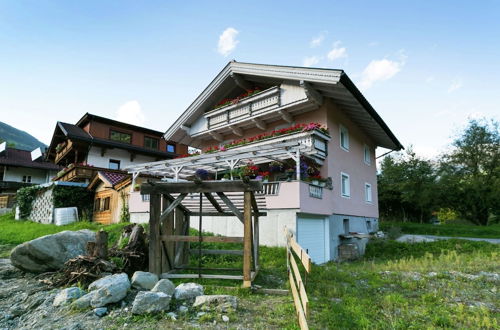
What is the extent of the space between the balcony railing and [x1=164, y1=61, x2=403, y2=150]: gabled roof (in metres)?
0.85

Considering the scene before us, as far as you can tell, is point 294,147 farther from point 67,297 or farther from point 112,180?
point 112,180

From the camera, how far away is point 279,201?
38.4ft

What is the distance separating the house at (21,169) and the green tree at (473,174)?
46015 millimetres

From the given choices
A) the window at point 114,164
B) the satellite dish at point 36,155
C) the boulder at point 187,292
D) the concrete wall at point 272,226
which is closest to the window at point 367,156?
the concrete wall at point 272,226

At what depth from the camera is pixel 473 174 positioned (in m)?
29.3

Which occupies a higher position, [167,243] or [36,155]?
[36,155]

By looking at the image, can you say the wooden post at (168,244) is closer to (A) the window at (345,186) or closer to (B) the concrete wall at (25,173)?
(A) the window at (345,186)

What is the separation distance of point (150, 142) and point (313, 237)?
74.7 feet

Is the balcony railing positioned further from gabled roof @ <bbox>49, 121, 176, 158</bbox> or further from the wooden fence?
gabled roof @ <bbox>49, 121, 176, 158</bbox>

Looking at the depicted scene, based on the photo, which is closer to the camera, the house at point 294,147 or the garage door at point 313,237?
the garage door at point 313,237

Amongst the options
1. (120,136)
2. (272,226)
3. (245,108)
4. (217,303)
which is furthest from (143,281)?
(120,136)

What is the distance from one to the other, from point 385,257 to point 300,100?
894 cm

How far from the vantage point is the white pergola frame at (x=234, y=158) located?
12250 mm

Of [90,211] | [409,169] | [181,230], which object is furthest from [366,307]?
[409,169]
